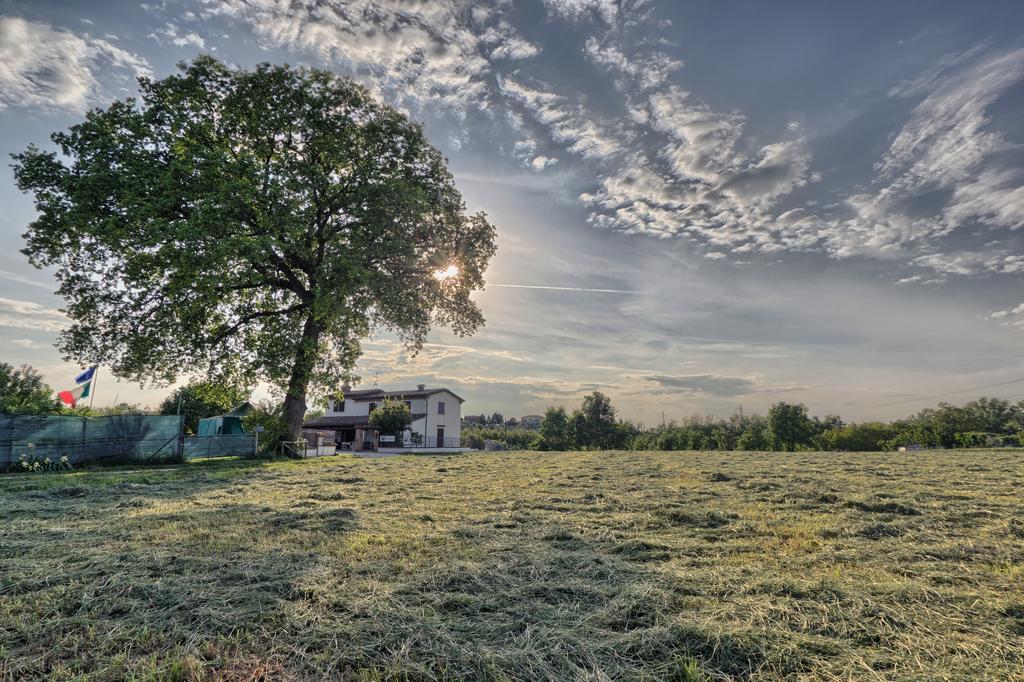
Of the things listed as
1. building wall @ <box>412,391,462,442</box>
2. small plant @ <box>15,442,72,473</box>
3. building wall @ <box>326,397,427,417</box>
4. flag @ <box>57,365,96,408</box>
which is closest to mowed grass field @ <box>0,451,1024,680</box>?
small plant @ <box>15,442,72,473</box>

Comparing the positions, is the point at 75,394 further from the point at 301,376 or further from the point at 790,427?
the point at 790,427

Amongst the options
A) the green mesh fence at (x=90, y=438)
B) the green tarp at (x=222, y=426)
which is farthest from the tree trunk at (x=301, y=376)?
the green tarp at (x=222, y=426)

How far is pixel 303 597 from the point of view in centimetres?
305

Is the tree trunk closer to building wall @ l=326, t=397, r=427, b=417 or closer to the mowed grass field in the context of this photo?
the mowed grass field

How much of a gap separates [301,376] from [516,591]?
51.5ft

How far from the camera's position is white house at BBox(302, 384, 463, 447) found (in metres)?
44.7

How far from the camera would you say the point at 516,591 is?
3104 millimetres

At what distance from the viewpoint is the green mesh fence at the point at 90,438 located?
1204cm

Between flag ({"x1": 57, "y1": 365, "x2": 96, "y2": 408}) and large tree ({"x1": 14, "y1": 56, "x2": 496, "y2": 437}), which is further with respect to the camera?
flag ({"x1": 57, "y1": 365, "x2": 96, "y2": 408})

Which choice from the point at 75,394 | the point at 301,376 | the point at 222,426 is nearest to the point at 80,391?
the point at 75,394

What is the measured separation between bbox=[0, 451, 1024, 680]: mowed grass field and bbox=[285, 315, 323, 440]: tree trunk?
1010cm

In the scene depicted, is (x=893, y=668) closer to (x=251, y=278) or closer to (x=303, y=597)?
(x=303, y=597)

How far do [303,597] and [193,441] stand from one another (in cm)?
1640

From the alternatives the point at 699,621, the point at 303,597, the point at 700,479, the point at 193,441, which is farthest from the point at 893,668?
the point at 193,441
